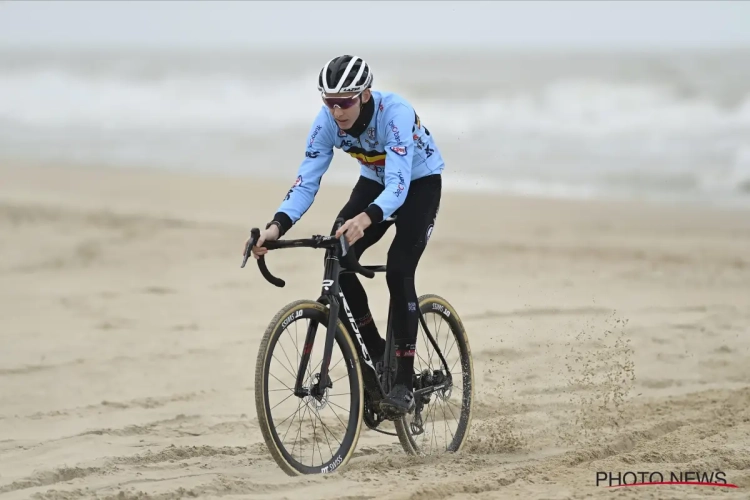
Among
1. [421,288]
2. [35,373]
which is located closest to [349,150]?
[35,373]

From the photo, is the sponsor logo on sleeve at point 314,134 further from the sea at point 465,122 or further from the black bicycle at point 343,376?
the sea at point 465,122

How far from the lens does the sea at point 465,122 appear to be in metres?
21.0

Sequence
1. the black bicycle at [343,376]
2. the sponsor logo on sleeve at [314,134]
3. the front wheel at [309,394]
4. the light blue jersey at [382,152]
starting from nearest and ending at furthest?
the front wheel at [309,394] < the black bicycle at [343,376] < the light blue jersey at [382,152] < the sponsor logo on sleeve at [314,134]

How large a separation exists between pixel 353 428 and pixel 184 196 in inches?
488

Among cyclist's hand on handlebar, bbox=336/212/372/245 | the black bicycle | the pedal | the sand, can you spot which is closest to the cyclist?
cyclist's hand on handlebar, bbox=336/212/372/245

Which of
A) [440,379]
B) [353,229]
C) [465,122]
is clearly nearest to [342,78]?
[353,229]

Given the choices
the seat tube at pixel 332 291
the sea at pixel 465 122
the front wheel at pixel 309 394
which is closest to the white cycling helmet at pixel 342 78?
the seat tube at pixel 332 291

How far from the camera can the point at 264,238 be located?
16.6ft

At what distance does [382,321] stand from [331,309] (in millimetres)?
4160

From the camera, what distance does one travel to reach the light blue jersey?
525 centimetres

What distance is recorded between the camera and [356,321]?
5594mm

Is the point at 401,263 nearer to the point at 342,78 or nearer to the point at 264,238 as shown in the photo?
the point at 264,238

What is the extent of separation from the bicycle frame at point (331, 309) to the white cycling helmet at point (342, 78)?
0.70 metres

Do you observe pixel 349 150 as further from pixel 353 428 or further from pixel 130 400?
pixel 130 400
